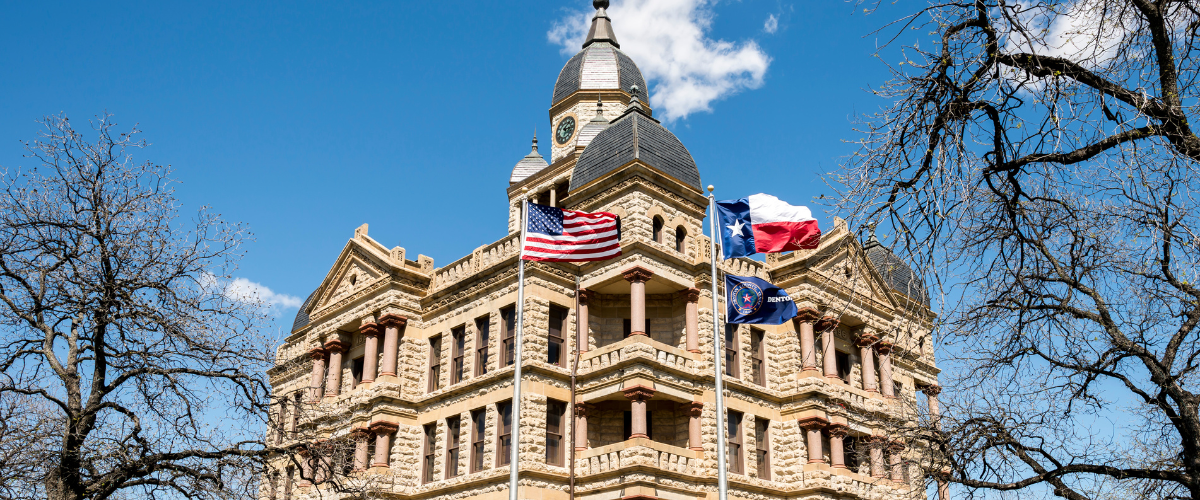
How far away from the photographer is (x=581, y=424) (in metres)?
28.5

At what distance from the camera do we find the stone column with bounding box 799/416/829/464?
30.1m

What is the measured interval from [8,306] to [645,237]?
61.4 ft

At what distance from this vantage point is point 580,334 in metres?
29.8

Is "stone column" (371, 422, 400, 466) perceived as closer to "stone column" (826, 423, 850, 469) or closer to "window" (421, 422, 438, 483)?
"window" (421, 422, 438, 483)

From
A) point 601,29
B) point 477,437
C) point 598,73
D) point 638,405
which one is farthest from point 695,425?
point 601,29

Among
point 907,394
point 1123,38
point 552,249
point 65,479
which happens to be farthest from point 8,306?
point 907,394

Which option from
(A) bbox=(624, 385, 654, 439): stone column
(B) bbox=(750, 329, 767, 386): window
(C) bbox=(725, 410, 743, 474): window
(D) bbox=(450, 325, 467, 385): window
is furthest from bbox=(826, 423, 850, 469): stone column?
(D) bbox=(450, 325, 467, 385): window

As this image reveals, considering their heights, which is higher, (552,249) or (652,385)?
(552,249)

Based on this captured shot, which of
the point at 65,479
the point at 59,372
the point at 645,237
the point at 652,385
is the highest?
the point at 645,237

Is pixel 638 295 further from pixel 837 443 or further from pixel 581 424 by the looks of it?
pixel 837 443

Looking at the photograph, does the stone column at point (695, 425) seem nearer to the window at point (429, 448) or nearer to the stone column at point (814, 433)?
the stone column at point (814, 433)

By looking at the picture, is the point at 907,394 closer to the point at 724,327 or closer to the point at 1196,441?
the point at 724,327

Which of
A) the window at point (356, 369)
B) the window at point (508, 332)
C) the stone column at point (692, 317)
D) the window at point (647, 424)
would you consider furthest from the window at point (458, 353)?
the stone column at point (692, 317)

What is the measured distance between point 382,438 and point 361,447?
0.92 metres
